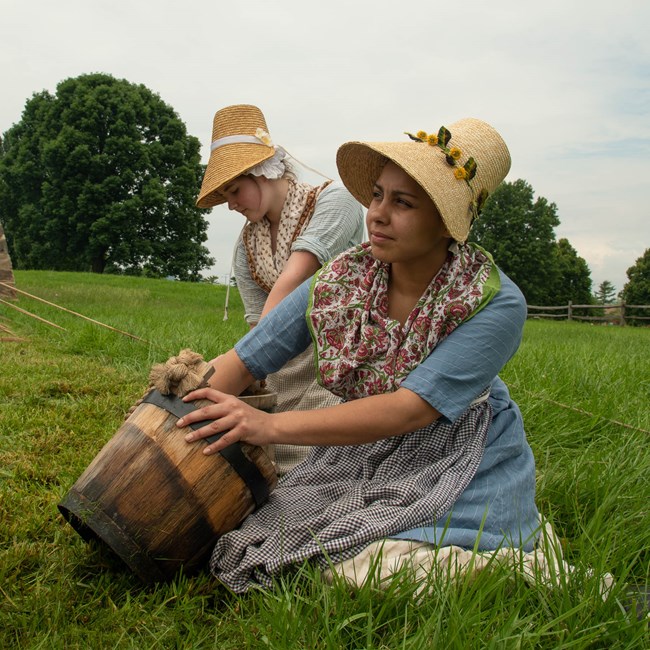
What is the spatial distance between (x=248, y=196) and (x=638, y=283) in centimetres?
5158

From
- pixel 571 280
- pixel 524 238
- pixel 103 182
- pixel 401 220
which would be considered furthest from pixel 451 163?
pixel 571 280

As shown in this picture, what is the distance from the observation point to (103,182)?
90.2 feet

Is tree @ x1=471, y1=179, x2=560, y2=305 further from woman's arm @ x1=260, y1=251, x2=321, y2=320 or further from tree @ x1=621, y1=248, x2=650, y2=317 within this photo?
woman's arm @ x1=260, y1=251, x2=321, y2=320

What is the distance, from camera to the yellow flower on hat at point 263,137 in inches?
126

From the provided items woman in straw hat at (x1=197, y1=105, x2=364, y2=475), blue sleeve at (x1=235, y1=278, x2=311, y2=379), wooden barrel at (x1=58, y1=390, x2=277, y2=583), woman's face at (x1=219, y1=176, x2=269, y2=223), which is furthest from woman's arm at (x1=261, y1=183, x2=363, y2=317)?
wooden barrel at (x1=58, y1=390, x2=277, y2=583)

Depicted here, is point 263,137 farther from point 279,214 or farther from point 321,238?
point 321,238

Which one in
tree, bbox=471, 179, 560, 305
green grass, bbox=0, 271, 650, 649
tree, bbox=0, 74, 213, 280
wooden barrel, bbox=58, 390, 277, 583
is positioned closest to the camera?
green grass, bbox=0, 271, 650, 649

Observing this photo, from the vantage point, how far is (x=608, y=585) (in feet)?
6.08

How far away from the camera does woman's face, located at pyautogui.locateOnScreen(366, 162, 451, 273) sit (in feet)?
6.73

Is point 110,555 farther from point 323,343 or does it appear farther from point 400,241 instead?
point 400,241

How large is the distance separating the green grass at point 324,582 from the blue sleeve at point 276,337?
70 centimetres

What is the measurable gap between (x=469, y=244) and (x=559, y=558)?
3.23 ft

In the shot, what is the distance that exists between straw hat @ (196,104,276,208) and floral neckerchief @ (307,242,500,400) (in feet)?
3.11

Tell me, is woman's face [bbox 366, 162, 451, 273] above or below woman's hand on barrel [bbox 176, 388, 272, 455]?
above
